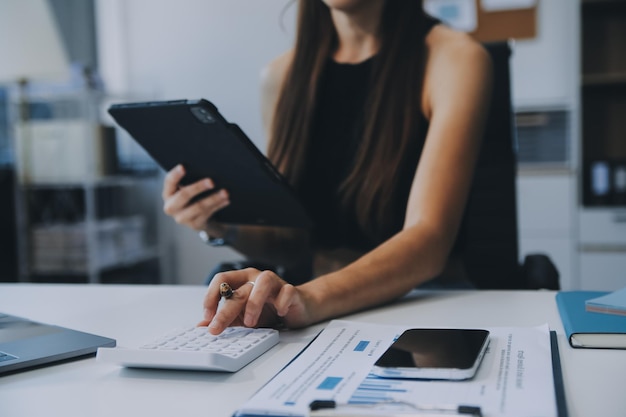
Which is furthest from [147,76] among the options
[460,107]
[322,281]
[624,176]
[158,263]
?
[322,281]

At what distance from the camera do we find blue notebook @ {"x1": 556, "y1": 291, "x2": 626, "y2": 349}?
2.06 ft

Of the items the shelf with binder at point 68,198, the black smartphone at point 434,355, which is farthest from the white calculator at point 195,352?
the shelf with binder at point 68,198

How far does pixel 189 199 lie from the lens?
1115 millimetres

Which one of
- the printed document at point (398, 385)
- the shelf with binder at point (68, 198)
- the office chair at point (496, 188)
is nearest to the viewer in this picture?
the printed document at point (398, 385)

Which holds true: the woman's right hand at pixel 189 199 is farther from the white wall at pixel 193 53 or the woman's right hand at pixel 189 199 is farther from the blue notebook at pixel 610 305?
the white wall at pixel 193 53

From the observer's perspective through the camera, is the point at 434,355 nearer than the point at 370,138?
Yes

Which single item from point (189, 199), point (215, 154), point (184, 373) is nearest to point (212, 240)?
point (189, 199)

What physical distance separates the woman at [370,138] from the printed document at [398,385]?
30cm

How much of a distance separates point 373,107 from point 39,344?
2.64 ft

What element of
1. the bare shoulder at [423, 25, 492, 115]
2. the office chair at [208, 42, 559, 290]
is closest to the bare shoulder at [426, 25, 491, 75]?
the bare shoulder at [423, 25, 492, 115]

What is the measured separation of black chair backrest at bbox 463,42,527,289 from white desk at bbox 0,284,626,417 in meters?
0.51

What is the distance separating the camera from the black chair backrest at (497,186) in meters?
1.45

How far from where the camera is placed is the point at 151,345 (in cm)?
61

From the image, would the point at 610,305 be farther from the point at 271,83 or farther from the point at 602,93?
the point at 602,93
